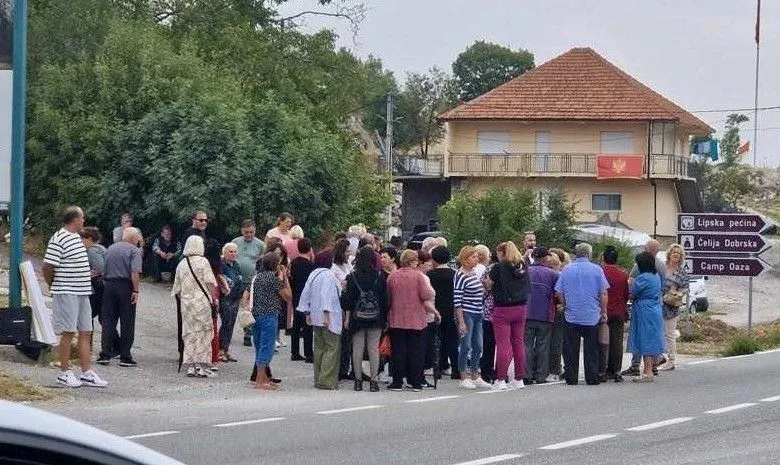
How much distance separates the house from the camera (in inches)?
2864

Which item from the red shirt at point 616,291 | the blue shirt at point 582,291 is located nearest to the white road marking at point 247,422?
the blue shirt at point 582,291

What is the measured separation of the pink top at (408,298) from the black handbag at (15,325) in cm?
434

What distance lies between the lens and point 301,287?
805 inches

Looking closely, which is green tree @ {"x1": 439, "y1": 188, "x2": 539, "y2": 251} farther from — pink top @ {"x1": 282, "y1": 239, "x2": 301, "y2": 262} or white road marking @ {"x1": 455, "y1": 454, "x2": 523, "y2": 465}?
white road marking @ {"x1": 455, "y1": 454, "x2": 523, "y2": 465}

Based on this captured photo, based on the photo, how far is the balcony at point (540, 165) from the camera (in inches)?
2867

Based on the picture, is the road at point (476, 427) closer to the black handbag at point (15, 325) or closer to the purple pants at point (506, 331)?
the purple pants at point (506, 331)

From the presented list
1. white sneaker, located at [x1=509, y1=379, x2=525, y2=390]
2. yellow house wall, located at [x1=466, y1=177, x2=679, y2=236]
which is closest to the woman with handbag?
white sneaker, located at [x1=509, y1=379, x2=525, y2=390]

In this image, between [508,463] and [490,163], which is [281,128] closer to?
[508,463]

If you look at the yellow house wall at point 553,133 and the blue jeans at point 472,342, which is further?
the yellow house wall at point 553,133

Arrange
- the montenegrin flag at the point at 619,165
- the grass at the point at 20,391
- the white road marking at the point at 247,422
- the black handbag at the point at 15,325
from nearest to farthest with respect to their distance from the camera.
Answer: the white road marking at the point at 247,422, the grass at the point at 20,391, the black handbag at the point at 15,325, the montenegrin flag at the point at 619,165

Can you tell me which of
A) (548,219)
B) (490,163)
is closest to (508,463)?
(548,219)

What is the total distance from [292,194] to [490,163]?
45128 millimetres

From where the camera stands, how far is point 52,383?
Answer: 16484 millimetres

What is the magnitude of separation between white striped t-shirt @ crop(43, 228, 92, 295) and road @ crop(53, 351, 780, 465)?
2056 millimetres
